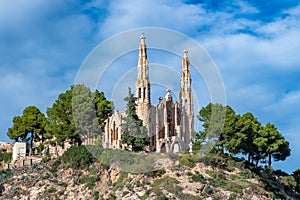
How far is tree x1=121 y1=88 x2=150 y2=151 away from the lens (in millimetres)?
68562

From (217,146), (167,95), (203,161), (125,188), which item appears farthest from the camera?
(167,95)

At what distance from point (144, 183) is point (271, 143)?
2250 centimetres

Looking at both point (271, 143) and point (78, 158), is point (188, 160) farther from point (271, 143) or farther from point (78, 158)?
point (271, 143)

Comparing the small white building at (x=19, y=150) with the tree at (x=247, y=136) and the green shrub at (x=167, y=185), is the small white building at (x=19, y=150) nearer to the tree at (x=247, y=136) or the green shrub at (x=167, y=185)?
the green shrub at (x=167, y=185)

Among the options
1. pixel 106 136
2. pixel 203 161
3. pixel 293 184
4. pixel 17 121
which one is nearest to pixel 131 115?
pixel 106 136

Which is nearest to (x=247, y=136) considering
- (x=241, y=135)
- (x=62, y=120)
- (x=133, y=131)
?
(x=241, y=135)

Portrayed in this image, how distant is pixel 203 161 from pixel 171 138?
10.6 metres

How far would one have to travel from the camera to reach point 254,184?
62125 millimetres

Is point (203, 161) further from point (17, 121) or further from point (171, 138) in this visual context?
point (17, 121)

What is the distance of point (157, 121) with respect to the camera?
2904 inches

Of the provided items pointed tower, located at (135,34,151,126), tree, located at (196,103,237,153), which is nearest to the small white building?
pointed tower, located at (135,34,151,126)

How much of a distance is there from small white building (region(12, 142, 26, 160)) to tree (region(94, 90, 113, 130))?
34.2 feet

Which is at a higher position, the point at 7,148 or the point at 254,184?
the point at 7,148

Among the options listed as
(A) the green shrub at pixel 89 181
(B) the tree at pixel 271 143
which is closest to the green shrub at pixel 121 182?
(A) the green shrub at pixel 89 181
